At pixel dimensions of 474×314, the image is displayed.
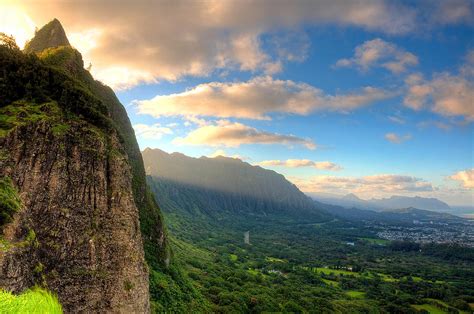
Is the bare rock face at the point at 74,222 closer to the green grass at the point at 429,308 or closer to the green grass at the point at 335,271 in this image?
the green grass at the point at 429,308

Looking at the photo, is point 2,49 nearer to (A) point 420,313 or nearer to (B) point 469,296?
(A) point 420,313

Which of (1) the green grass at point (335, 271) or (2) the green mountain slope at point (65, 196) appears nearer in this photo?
(2) the green mountain slope at point (65, 196)

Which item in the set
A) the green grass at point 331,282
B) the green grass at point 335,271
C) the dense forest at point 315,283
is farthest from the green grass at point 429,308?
the green grass at point 335,271

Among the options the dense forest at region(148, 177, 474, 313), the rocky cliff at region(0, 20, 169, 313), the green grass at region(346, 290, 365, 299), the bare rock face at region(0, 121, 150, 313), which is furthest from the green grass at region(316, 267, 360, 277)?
the bare rock face at region(0, 121, 150, 313)

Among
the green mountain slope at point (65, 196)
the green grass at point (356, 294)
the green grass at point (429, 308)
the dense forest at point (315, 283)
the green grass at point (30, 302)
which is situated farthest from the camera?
the green grass at point (356, 294)

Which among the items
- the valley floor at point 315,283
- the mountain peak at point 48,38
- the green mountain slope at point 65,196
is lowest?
the valley floor at point 315,283

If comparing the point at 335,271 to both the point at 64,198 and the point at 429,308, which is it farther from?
the point at 64,198

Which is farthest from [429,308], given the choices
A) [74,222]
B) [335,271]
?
[74,222]
